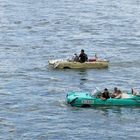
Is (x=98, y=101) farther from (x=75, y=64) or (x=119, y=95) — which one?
(x=75, y=64)

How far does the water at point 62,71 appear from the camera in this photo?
47.2 m

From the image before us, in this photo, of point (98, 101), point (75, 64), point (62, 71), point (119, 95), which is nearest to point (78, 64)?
point (75, 64)

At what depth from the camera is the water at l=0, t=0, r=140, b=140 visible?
4716 centimetres

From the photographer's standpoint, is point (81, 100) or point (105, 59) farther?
point (105, 59)

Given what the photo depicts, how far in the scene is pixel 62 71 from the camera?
2461 inches

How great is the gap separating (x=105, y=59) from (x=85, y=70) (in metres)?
4.81

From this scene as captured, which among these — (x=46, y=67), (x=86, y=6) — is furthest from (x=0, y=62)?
(x=86, y=6)

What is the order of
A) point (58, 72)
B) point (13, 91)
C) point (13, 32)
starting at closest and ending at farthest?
point (13, 91) < point (58, 72) < point (13, 32)

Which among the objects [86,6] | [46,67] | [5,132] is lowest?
[5,132]

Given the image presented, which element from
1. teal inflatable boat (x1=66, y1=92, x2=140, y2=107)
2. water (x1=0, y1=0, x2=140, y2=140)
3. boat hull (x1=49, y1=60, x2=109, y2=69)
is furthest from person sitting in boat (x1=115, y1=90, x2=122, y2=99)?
boat hull (x1=49, y1=60, x2=109, y2=69)

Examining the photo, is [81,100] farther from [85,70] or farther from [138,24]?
[138,24]

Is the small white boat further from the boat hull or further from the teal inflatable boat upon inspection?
the teal inflatable boat

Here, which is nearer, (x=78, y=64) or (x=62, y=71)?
(x=62, y=71)

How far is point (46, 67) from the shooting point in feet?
210
